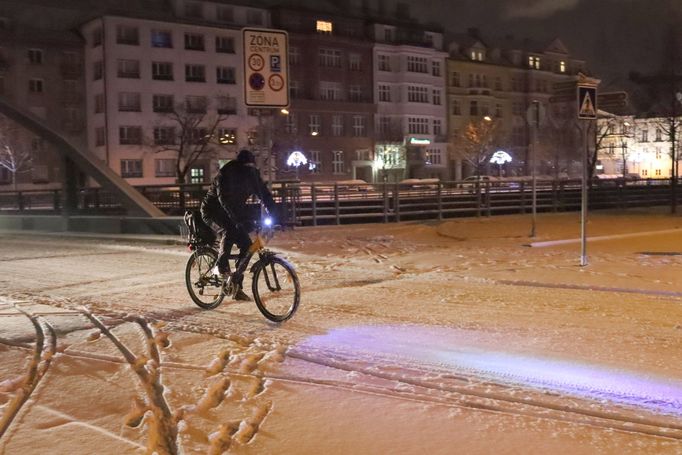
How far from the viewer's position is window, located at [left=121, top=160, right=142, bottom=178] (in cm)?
5572

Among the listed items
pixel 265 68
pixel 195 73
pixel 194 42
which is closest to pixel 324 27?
pixel 194 42

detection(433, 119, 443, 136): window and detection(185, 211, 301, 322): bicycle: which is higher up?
detection(433, 119, 443, 136): window

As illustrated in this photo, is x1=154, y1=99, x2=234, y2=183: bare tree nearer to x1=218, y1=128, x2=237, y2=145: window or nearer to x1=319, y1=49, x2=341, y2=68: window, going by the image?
x1=218, y1=128, x2=237, y2=145: window

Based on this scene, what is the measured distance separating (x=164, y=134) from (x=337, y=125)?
611 inches

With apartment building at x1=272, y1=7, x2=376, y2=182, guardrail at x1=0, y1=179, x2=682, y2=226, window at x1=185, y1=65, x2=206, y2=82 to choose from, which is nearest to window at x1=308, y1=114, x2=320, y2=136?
apartment building at x1=272, y1=7, x2=376, y2=182

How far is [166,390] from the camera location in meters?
5.55

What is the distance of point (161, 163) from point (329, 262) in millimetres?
45767

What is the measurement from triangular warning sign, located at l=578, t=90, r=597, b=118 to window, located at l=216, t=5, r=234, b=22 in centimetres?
5235

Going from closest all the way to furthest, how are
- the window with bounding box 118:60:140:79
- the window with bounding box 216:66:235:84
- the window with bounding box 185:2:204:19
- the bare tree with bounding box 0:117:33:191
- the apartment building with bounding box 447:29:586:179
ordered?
1. the bare tree with bounding box 0:117:33:191
2. the window with bounding box 118:60:140:79
3. the window with bounding box 185:2:204:19
4. the window with bounding box 216:66:235:84
5. the apartment building with bounding box 447:29:586:179

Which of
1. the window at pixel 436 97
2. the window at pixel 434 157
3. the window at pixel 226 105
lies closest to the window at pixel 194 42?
the window at pixel 226 105

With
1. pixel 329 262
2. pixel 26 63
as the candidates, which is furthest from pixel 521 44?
pixel 329 262

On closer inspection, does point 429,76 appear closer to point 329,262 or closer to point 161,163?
point 161,163

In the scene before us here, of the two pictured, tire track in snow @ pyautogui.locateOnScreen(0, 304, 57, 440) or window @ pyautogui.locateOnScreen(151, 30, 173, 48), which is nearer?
tire track in snow @ pyautogui.locateOnScreen(0, 304, 57, 440)

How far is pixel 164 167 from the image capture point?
57.3 meters
